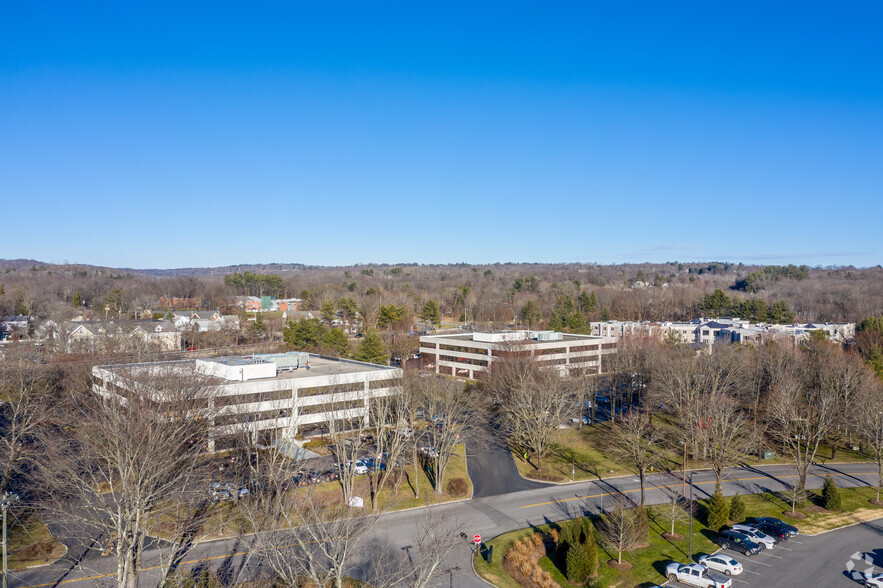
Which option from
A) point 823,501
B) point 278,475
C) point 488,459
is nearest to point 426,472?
point 488,459

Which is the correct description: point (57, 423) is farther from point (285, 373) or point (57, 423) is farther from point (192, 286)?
point (192, 286)

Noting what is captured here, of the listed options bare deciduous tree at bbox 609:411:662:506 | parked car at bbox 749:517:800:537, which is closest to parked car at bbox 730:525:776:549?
parked car at bbox 749:517:800:537

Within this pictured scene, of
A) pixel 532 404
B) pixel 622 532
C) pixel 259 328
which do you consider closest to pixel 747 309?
pixel 532 404

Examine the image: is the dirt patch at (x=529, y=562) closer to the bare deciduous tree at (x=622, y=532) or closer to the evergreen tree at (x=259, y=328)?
the bare deciduous tree at (x=622, y=532)

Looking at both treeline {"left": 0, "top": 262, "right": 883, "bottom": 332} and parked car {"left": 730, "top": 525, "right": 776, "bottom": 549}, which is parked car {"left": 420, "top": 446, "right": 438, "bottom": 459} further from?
treeline {"left": 0, "top": 262, "right": 883, "bottom": 332}

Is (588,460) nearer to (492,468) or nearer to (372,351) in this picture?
(492,468)

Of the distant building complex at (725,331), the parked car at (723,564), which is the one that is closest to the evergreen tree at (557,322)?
the distant building complex at (725,331)
